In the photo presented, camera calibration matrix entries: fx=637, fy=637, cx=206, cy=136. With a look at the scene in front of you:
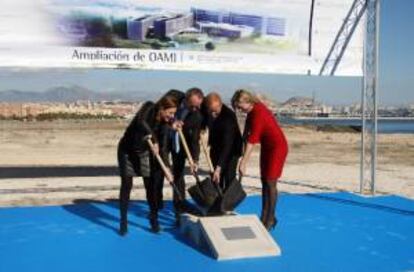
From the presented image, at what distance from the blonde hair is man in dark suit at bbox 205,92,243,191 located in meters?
0.22

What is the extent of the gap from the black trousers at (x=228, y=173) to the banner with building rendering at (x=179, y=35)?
9.53 feet

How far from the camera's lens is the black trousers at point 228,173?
6.82m

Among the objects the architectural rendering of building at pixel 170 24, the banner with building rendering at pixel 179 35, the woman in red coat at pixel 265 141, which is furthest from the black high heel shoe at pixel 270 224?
the architectural rendering of building at pixel 170 24

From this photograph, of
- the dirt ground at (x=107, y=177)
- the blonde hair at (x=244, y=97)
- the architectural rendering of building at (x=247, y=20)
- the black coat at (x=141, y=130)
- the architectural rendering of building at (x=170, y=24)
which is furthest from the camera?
the dirt ground at (x=107, y=177)

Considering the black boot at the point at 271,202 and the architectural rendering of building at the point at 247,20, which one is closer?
the black boot at the point at 271,202

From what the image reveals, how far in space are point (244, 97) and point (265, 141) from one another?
Answer: 20.7 inches

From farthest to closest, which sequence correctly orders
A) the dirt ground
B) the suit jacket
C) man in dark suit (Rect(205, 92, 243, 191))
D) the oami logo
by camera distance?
the dirt ground < the oami logo < the suit jacket < man in dark suit (Rect(205, 92, 243, 191))

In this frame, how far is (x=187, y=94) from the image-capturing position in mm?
6637

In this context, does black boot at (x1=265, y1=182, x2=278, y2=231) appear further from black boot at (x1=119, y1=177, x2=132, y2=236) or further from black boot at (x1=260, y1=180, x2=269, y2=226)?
black boot at (x1=119, y1=177, x2=132, y2=236)

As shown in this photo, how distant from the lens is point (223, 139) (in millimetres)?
6723

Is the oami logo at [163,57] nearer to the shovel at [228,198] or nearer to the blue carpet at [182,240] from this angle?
the blue carpet at [182,240]

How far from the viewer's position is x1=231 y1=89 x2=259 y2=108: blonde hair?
21.1 feet

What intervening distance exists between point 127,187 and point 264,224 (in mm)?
1484

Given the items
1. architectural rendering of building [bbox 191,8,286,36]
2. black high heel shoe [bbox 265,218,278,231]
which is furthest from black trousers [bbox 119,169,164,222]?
Answer: architectural rendering of building [bbox 191,8,286,36]
